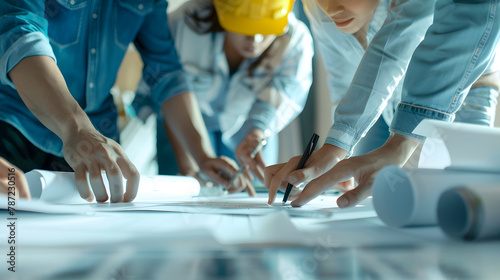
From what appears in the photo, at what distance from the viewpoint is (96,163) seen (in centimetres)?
38

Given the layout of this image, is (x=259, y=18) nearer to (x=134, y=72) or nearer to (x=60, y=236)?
(x=134, y=72)

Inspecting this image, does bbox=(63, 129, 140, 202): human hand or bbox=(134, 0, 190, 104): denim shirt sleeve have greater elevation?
bbox=(134, 0, 190, 104): denim shirt sleeve

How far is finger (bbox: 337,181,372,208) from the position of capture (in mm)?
373

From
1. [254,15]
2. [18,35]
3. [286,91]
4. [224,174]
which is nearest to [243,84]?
[286,91]

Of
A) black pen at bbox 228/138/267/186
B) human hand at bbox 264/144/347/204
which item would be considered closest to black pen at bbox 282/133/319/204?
human hand at bbox 264/144/347/204

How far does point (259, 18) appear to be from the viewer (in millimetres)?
802

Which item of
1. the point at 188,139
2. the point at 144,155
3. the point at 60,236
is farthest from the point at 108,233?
the point at 144,155

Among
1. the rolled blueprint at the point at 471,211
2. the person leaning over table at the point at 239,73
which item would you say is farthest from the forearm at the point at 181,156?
the rolled blueprint at the point at 471,211

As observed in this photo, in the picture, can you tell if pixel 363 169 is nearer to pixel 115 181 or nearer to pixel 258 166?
pixel 115 181

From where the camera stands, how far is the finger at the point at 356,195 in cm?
37

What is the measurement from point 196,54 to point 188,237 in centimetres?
81

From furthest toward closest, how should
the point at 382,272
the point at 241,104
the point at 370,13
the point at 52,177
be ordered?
the point at 241,104 → the point at 370,13 → the point at 52,177 → the point at 382,272

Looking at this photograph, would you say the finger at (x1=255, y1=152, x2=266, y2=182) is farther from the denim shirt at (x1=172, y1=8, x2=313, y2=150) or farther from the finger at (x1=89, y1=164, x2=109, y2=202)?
the finger at (x1=89, y1=164, x2=109, y2=202)

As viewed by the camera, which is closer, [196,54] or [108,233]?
[108,233]
